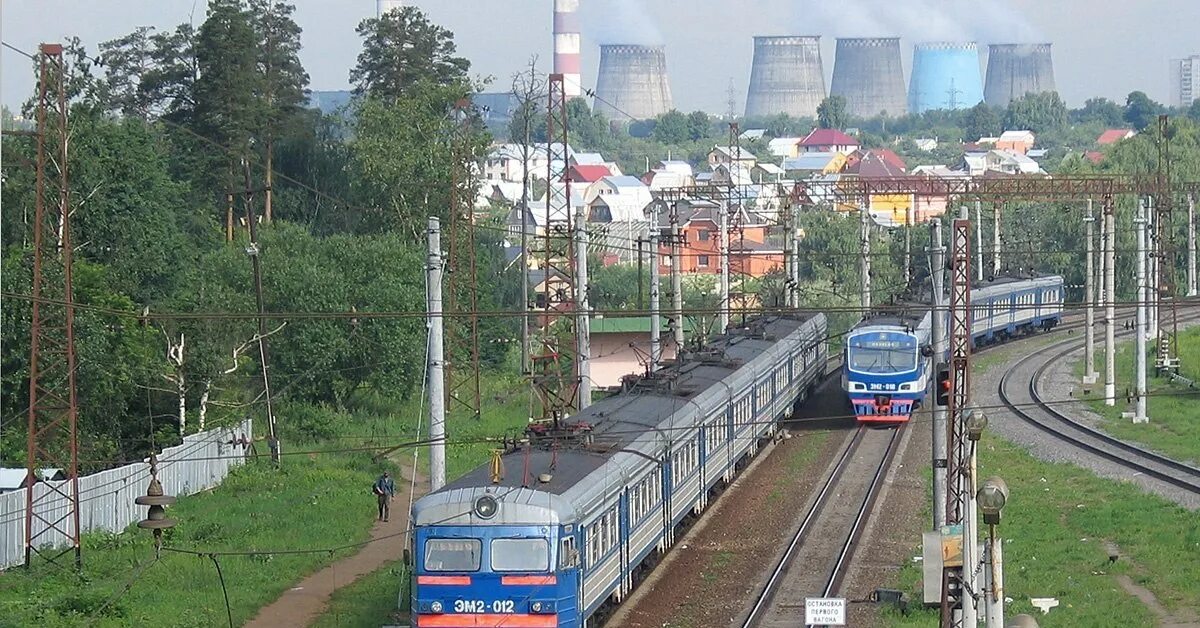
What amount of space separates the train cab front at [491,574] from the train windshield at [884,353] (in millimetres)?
22410

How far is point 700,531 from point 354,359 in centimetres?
1846

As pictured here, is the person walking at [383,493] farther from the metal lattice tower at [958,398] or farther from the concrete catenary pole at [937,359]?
the metal lattice tower at [958,398]

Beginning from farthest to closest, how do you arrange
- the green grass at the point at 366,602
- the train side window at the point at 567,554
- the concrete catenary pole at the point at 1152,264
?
the concrete catenary pole at the point at 1152,264 < the green grass at the point at 366,602 < the train side window at the point at 567,554

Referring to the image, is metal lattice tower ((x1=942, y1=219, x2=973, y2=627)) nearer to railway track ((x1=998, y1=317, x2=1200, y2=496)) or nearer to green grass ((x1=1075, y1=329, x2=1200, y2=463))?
railway track ((x1=998, y1=317, x2=1200, y2=496))

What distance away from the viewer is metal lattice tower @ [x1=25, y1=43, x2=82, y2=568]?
1099 inches

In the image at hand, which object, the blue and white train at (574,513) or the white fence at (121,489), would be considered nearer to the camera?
the blue and white train at (574,513)

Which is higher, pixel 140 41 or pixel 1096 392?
pixel 140 41

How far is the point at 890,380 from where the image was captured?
4247cm

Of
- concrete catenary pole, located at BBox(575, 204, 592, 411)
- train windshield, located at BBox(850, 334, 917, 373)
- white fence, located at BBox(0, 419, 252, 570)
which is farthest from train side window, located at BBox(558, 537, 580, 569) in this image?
train windshield, located at BBox(850, 334, 917, 373)

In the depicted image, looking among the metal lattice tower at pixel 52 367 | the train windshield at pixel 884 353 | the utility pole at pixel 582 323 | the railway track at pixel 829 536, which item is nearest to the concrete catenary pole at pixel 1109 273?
the train windshield at pixel 884 353

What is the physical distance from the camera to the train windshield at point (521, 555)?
2036cm

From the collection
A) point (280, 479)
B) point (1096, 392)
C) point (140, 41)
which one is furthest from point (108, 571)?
point (140, 41)

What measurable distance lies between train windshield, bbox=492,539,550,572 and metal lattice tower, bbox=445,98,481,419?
19.1 meters

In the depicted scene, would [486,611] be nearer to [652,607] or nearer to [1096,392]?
[652,607]
